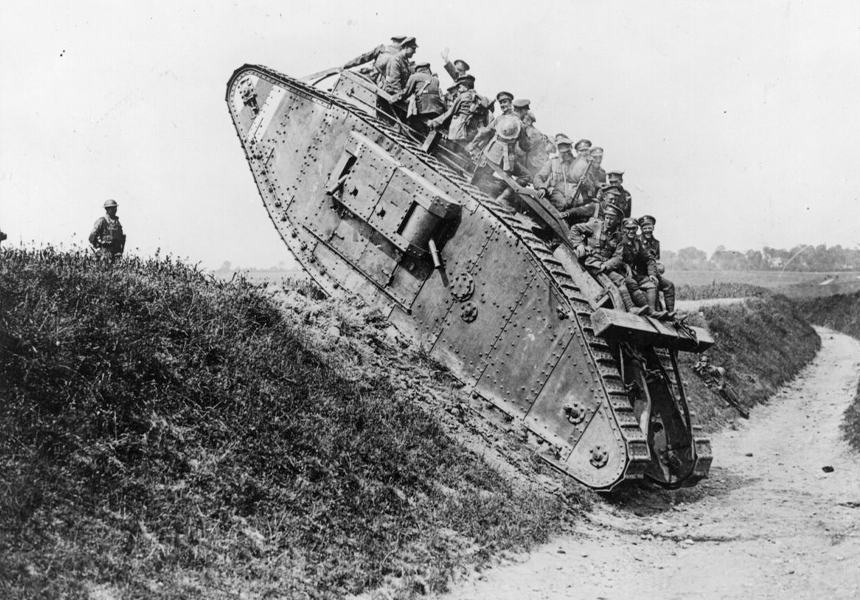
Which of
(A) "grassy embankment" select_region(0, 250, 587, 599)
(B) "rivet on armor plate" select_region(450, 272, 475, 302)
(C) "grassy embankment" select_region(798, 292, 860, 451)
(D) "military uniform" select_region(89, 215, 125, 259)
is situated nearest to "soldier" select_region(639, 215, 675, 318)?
(B) "rivet on armor plate" select_region(450, 272, 475, 302)

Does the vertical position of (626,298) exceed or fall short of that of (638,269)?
it falls short

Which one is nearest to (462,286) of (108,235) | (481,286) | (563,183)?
(481,286)

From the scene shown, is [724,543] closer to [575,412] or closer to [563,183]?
[575,412]

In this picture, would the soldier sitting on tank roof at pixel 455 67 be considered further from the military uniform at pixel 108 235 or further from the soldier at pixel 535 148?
the military uniform at pixel 108 235

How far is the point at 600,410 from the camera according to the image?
291 inches

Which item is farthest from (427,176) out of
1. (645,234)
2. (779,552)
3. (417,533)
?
(779,552)

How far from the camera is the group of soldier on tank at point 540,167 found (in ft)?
28.3

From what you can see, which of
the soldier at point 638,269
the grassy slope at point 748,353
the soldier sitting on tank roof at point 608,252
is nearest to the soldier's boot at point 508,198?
the soldier sitting on tank roof at point 608,252

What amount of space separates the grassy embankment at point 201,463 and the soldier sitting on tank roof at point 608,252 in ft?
8.72

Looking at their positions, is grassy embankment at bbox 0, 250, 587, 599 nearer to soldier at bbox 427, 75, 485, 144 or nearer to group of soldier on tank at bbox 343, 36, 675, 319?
group of soldier on tank at bbox 343, 36, 675, 319

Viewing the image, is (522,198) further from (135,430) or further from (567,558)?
(135,430)

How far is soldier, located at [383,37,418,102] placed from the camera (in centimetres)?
1071

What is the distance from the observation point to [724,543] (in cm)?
664

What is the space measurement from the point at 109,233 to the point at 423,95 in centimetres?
521
